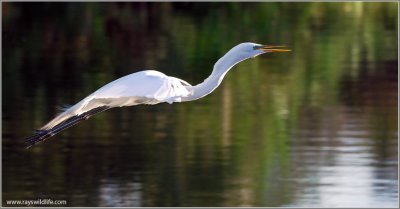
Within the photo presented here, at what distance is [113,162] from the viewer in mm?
8242

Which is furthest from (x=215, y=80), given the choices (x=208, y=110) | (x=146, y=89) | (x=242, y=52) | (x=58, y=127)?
(x=208, y=110)

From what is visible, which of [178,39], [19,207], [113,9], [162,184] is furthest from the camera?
[113,9]

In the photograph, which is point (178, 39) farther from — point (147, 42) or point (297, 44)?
point (297, 44)

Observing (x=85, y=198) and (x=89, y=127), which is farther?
(x=89, y=127)

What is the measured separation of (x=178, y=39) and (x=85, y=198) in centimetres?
795

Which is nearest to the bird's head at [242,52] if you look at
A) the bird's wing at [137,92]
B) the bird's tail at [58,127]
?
the bird's wing at [137,92]

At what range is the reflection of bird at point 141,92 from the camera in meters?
4.92

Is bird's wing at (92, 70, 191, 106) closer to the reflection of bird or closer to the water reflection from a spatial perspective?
the reflection of bird

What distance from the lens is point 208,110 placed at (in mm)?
10203

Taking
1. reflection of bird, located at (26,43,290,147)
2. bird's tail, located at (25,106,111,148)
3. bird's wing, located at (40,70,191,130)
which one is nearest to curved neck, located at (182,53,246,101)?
reflection of bird, located at (26,43,290,147)

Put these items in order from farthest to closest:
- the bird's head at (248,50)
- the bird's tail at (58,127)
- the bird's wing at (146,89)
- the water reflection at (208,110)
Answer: the water reflection at (208,110)
the bird's tail at (58,127)
the bird's head at (248,50)
the bird's wing at (146,89)

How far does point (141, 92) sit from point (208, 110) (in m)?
5.28

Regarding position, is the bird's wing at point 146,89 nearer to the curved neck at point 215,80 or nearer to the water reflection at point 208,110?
the curved neck at point 215,80

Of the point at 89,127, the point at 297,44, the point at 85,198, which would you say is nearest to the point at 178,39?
the point at 297,44
